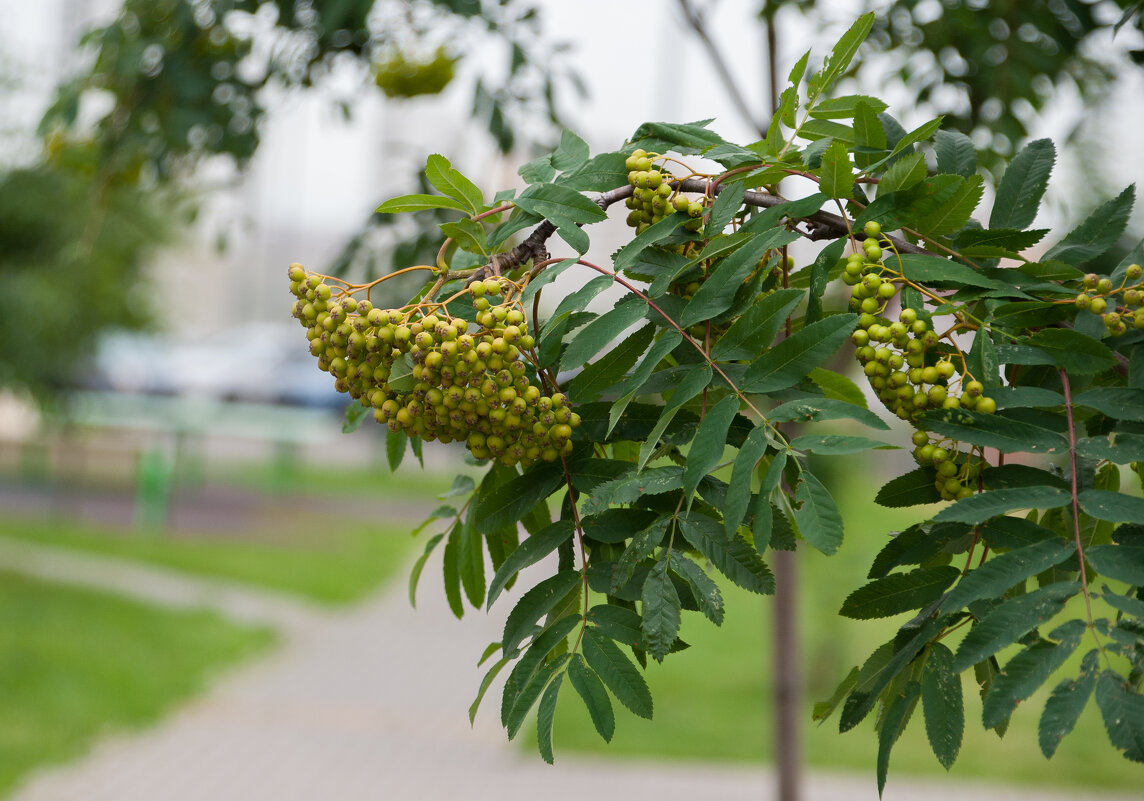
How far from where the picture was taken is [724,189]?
1.01m

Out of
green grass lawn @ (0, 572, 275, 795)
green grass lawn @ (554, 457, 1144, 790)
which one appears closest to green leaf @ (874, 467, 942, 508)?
green grass lawn @ (554, 457, 1144, 790)

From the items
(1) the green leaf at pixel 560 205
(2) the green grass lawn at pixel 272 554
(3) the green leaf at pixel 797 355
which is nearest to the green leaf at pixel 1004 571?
(3) the green leaf at pixel 797 355

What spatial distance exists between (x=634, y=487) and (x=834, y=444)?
190mm

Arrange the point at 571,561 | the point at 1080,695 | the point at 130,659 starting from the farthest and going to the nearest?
the point at 130,659, the point at 571,561, the point at 1080,695

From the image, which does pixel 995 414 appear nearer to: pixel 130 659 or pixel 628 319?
pixel 628 319

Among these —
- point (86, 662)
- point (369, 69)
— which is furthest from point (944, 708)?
point (86, 662)

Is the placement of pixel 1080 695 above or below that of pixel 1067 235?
below

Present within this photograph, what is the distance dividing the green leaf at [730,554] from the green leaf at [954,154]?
451 millimetres

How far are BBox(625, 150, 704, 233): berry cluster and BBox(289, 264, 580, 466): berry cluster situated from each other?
0.60ft

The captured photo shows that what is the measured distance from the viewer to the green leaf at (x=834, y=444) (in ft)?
2.95

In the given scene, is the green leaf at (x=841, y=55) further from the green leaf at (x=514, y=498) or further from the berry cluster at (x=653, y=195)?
the green leaf at (x=514, y=498)

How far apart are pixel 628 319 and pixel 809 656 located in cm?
491

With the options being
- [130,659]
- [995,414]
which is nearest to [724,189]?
[995,414]

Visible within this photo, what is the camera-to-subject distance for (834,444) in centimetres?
94
